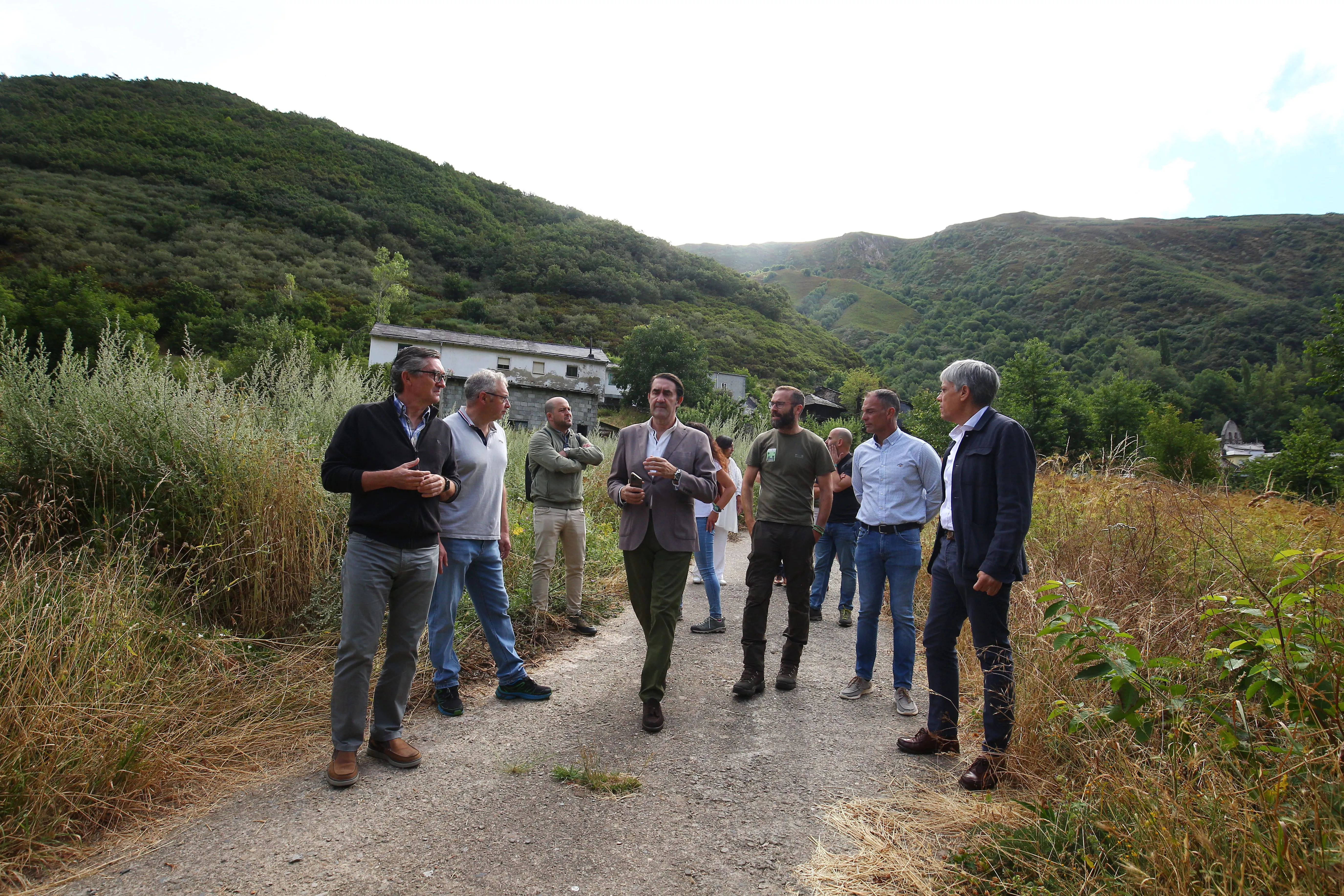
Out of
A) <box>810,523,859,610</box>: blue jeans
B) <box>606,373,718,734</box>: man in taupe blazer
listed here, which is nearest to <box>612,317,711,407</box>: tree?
<box>810,523,859,610</box>: blue jeans

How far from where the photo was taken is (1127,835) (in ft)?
6.89

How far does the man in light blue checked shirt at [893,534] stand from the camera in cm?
465

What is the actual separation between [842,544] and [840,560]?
0.76 ft

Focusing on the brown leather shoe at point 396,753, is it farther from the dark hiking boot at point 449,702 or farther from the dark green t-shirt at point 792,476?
the dark green t-shirt at point 792,476

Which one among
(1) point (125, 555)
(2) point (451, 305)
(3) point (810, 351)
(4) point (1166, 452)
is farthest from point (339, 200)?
(1) point (125, 555)

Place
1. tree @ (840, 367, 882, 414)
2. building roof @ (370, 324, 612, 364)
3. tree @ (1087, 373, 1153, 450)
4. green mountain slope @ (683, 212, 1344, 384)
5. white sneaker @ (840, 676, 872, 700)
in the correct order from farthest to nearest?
green mountain slope @ (683, 212, 1344, 384), tree @ (840, 367, 882, 414), tree @ (1087, 373, 1153, 450), building roof @ (370, 324, 612, 364), white sneaker @ (840, 676, 872, 700)

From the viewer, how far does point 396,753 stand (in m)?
3.43

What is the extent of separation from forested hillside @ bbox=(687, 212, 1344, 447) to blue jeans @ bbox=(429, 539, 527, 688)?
48439 millimetres

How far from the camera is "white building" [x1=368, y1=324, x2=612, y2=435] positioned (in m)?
32.6

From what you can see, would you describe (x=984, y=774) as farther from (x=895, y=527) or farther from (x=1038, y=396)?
(x=1038, y=396)

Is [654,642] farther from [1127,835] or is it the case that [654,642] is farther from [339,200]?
[339,200]

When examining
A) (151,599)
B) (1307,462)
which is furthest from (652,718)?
(1307,462)

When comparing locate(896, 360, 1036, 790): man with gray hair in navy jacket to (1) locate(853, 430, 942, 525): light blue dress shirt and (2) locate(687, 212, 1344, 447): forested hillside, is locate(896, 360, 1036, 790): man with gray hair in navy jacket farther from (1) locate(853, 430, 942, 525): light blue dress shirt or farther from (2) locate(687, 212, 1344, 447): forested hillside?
(2) locate(687, 212, 1344, 447): forested hillside

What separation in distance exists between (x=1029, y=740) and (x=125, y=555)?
518cm
